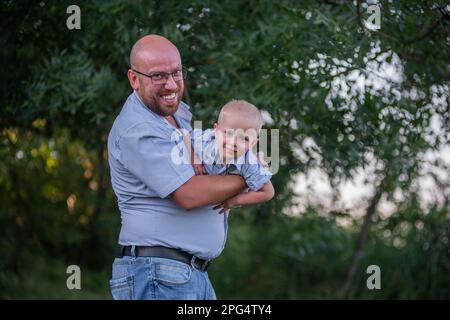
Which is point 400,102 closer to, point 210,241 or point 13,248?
point 210,241

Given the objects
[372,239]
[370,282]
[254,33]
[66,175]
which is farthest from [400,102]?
[66,175]

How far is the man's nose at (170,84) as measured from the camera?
9.77 feet

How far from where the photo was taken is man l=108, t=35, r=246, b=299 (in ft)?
9.20

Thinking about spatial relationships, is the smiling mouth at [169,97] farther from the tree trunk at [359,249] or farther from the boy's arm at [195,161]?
the tree trunk at [359,249]

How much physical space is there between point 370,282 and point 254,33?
287 centimetres

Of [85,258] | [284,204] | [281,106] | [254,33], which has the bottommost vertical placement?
[85,258]

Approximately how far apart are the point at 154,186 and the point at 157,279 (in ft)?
1.17

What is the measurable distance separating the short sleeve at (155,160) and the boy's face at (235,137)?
15cm

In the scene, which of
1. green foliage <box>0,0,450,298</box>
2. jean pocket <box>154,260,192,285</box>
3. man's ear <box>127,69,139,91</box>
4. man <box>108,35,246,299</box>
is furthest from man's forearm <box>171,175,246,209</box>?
green foliage <box>0,0,450,298</box>

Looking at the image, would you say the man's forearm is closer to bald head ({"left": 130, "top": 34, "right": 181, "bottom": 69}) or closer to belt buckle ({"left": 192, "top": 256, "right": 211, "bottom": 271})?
belt buckle ({"left": 192, "top": 256, "right": 211, "bottom": 271})

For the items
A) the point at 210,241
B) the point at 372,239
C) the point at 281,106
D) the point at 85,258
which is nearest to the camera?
the point at 210,241

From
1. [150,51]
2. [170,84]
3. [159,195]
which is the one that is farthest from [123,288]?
[150,51]

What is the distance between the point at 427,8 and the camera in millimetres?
3828

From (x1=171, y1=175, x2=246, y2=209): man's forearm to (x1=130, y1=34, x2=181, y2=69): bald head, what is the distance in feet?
1.77
